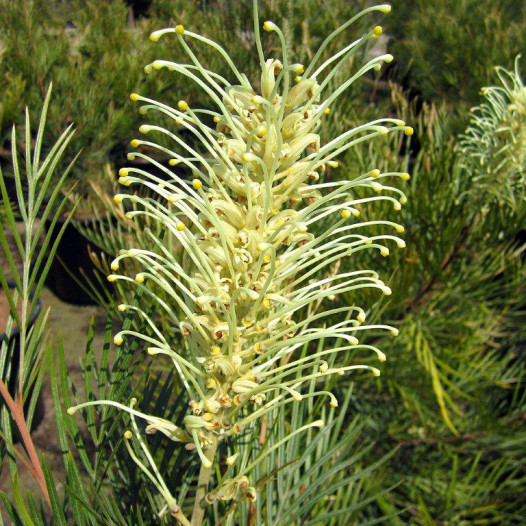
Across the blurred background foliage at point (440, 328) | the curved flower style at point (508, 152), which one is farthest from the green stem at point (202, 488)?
the curved flower style at point (508, 152)

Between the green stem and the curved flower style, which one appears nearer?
the green stem

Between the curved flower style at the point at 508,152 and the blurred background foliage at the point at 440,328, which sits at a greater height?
the curved flower style at the point at 508,152

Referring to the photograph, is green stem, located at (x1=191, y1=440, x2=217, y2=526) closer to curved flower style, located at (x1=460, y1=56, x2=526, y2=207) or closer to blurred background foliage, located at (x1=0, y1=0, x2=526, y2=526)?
blurred background foliage, located at (x1=0, y1=0, x2=526, y2=526)

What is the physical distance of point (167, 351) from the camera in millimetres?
289

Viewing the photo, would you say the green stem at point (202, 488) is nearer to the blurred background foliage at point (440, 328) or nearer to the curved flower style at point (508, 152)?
the blurred background foliage at point (440, 328)

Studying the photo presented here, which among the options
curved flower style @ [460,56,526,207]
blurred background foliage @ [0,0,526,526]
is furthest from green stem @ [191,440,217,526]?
curved flower style @ [460,56,526,207]

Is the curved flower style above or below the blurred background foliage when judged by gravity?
above

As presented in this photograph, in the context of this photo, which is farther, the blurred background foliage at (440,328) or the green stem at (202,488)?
the blurred background foliage at (440,328)

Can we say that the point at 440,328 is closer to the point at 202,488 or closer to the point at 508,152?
the point at 508,152

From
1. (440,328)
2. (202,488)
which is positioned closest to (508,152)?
(440,328)

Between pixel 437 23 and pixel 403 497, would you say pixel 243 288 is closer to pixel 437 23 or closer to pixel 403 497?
pixel 403 497

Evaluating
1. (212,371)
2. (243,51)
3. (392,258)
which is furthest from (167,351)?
(243,51)

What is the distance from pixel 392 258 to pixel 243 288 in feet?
1.56

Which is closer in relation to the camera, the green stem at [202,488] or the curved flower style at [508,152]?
the green stem at [202,488]
